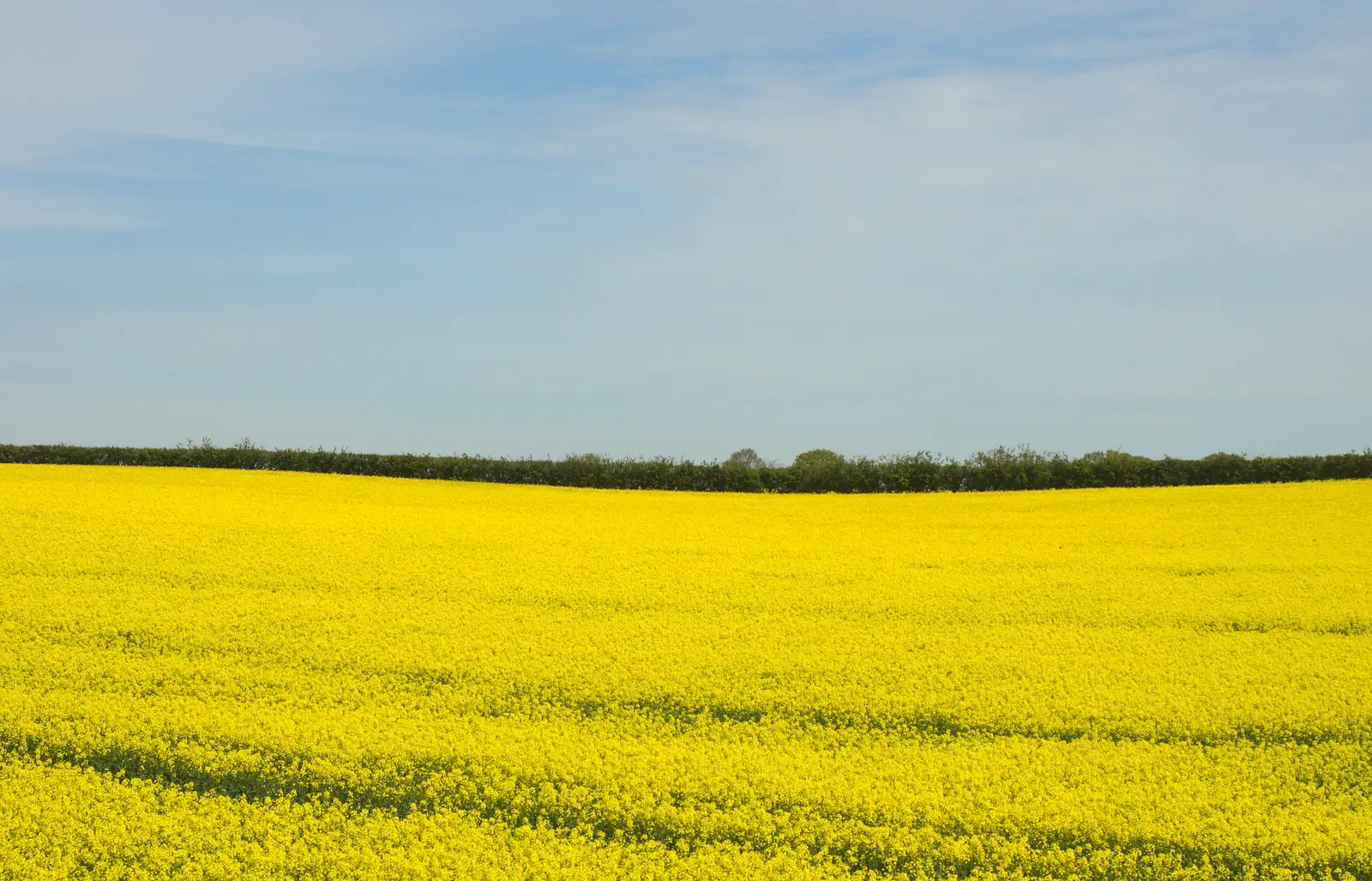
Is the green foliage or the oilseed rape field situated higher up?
the green foliage

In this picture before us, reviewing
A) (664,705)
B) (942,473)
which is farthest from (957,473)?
(664,705)

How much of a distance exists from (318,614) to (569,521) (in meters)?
10.2

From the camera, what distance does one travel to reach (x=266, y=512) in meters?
26.6

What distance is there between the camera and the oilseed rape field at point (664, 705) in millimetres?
10938

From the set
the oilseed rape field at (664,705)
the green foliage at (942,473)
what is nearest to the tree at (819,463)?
the green foliage at (942,473)

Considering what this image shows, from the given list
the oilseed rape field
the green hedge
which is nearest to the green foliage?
the green hedge

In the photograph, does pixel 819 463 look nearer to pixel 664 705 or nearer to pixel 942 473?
pixel 942 473

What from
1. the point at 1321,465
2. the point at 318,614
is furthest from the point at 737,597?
the point at 1321,465

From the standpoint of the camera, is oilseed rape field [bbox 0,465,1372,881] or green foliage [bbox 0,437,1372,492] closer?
oilseed rape field [bbox 0,465,1372,881]

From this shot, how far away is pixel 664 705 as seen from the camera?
14203 millimetres

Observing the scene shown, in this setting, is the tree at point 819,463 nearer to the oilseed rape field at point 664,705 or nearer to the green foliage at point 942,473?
the green foliage at point 942,473

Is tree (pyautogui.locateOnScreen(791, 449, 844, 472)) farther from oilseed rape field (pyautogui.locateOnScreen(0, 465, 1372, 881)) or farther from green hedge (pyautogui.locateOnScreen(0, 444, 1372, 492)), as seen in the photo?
oilseed rape field (pyautogui.locateOnScreen(0, 465, 1372, 881))

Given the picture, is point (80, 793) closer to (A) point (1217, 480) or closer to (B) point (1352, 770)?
(B) point (1352, 770)

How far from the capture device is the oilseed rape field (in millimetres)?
10938
